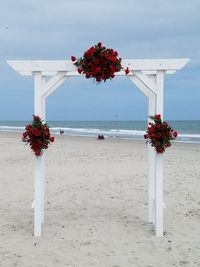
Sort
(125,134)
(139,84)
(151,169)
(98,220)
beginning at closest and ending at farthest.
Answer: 1. (139,84)
2. (151,169)
3. (98,220)
4. (125,134)

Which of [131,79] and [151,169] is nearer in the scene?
[131,79]

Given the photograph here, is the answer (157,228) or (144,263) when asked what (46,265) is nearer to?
(144,263)

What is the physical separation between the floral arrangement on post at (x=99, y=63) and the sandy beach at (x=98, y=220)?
2.55 m

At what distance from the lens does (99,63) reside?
6320mm

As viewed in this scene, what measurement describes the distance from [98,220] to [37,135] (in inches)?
86.3

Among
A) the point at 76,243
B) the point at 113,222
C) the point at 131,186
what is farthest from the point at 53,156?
the point at 76,243

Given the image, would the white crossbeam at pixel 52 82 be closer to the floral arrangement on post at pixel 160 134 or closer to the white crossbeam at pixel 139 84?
the white crossbeam at pixel 139 84

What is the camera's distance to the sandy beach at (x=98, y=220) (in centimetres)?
566

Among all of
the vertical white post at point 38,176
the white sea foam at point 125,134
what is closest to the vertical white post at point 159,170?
the vertical white post at point 38,176

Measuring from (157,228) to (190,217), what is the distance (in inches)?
55.3

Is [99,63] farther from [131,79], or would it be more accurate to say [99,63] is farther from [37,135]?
[37,135]

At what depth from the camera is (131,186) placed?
10766mm

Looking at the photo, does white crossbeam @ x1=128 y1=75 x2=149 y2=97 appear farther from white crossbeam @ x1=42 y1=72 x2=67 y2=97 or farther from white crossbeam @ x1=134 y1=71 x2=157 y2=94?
white crossbeam @ x1=42 y1=72 x2=67 y2=97

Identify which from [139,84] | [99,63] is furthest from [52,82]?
[139,84]
